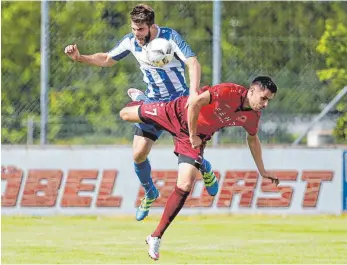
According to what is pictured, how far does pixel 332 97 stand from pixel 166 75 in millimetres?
8512

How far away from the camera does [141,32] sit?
12.5 meters

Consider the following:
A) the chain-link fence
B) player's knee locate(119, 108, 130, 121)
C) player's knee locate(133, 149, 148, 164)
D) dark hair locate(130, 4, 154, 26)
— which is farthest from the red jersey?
the chain-link fence

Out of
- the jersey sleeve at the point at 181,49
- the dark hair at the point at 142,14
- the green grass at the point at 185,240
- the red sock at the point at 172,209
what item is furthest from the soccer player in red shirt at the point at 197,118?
the green grass at the point at 185,240

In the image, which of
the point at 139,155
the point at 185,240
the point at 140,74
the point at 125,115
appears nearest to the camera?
the point at 125,115

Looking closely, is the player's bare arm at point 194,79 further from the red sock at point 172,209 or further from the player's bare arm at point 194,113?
the red sock at point 172,209

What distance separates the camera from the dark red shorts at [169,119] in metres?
12.9

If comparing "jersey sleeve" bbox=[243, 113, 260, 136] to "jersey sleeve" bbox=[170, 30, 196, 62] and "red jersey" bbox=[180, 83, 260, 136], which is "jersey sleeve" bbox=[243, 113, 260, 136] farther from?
"jersey sleeve" bbox=[170, 30, 196, 62]

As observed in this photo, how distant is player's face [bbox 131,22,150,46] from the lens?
12445 millimetres

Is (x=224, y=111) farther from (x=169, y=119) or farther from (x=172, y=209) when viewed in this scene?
(x=172, y=209)

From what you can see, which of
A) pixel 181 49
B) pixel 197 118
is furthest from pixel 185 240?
pixel 197 118

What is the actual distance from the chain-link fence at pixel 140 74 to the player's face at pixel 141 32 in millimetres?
8095

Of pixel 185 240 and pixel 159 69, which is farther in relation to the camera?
pixel 185 240

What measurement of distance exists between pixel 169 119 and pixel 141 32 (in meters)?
1.02

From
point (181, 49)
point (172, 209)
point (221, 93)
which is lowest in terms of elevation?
point (172, 209)
